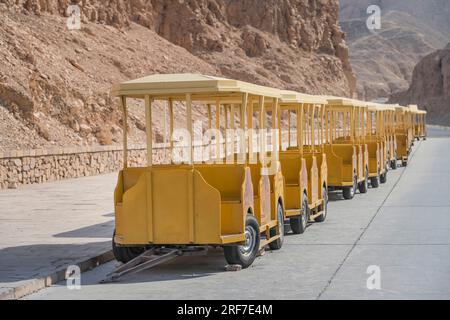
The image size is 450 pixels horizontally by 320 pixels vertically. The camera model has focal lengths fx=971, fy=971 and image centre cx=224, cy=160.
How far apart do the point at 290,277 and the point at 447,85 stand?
5382 inches

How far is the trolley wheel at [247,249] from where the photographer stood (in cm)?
1099

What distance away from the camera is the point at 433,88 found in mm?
148250

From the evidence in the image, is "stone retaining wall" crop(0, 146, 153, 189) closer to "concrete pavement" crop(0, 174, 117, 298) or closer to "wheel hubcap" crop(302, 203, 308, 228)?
"concrete pavement" crop(0, 174, 117, 298)

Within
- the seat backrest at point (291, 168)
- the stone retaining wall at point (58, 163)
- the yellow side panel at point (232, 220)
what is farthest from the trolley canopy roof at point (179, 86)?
the stone retaining wall at point (58, 163)

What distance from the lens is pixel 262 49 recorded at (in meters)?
73.8

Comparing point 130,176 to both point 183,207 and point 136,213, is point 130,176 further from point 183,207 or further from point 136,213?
point 183,207

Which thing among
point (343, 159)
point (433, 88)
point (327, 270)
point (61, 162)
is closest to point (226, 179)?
point (327, 270)

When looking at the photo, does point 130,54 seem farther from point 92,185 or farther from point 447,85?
point 447,85

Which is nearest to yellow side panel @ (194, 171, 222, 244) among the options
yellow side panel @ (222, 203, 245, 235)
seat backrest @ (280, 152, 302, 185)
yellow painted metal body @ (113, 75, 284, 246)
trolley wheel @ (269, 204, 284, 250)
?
yellow painted metal body @ (113, 75, 284, 246)

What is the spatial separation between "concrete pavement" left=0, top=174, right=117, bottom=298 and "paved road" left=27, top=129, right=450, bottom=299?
1.03 ft

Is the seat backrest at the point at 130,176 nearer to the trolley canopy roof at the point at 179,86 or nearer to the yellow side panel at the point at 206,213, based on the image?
the trolley canopy roof at the point at 179,86

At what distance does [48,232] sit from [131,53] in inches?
1414

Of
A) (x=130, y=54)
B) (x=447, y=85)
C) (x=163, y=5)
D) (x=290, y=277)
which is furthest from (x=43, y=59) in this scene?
(x=447, y=85)

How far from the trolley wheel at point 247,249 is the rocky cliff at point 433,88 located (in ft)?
420
